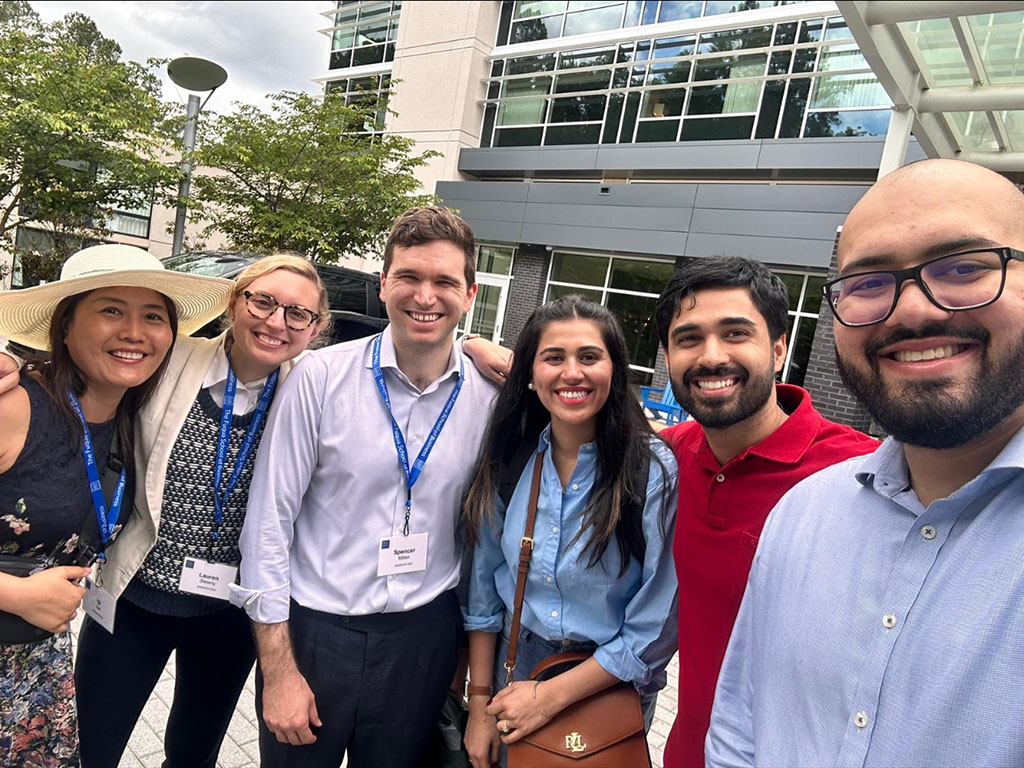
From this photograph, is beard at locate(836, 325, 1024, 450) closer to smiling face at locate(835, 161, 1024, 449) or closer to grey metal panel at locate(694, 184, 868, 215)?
smiling face at locate(835, 161, 1024, 449)

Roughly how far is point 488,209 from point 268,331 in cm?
1720

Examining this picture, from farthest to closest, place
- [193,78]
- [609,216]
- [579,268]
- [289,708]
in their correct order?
[579,268] → [609,216] → [193,78] → [289,708]

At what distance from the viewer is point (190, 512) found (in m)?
2.03

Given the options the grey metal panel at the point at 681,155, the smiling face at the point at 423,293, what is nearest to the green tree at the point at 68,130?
the grey metal panel at the point at 681,155

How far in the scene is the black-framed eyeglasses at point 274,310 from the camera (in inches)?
82.9

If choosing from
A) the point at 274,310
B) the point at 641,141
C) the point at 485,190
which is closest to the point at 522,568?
the point at 274,310

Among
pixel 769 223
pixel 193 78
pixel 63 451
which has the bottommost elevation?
pixel 63 451

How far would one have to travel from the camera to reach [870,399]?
1.13m

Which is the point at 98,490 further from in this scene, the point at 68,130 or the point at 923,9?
the point at 68,130

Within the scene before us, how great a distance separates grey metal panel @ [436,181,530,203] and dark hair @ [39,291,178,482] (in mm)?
16785

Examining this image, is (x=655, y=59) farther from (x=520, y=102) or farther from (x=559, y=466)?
(x=559, y=466)

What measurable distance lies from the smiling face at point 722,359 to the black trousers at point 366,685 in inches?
45.1

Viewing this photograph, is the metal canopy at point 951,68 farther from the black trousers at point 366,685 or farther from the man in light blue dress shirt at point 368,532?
the black trousers at point 366,685

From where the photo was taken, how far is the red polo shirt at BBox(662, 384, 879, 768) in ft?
5.73
